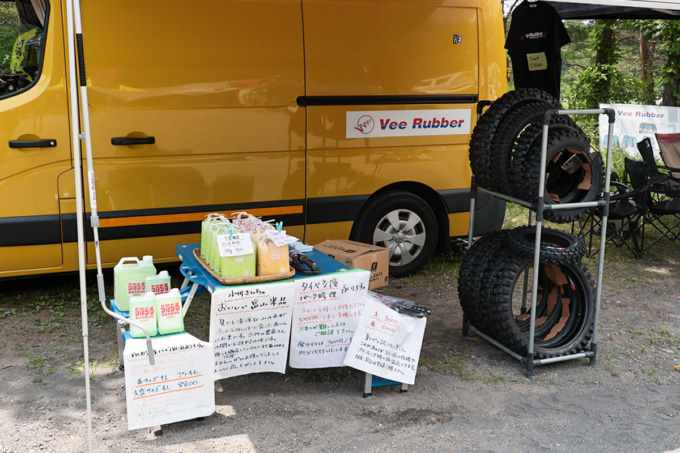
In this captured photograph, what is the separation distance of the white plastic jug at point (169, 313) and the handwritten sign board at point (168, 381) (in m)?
0.05

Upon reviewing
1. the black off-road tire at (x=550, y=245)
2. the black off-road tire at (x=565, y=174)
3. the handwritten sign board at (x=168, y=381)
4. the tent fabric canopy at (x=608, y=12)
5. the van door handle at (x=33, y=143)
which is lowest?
the handwritten sign board at (x=168, y=381)

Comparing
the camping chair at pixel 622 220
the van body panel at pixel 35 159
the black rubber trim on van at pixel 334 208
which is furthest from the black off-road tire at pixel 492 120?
the van body panel at pixel 35 159

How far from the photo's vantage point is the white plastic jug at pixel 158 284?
3.33 metres

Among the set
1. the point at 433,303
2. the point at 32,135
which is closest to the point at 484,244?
the point at 433,303

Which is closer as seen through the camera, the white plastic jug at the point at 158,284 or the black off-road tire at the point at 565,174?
the white plastic jug at the point at 158,284

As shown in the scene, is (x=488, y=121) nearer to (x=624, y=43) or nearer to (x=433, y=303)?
(x=433, y=303)

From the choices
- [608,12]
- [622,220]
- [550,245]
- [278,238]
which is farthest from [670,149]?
[278,238]

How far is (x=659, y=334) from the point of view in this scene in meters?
4.54

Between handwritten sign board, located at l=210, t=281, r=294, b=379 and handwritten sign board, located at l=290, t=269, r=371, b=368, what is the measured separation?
0.07 m

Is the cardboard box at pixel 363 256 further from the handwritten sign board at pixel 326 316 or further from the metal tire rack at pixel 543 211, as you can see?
the handwritten sign board at pixel 326 316

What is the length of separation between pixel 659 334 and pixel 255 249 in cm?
305

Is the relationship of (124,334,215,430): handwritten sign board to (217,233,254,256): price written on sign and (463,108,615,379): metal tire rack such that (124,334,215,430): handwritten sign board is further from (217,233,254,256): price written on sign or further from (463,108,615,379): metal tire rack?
(463,108,615,379): metal tire rack

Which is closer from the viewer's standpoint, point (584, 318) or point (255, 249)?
point (255, 249)

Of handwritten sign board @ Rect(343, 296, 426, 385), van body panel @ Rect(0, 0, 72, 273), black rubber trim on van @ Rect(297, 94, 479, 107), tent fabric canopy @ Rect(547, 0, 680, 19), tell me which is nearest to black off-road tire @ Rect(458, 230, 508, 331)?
handwritten sign board @ Rect(343, 296, 426, 385)
